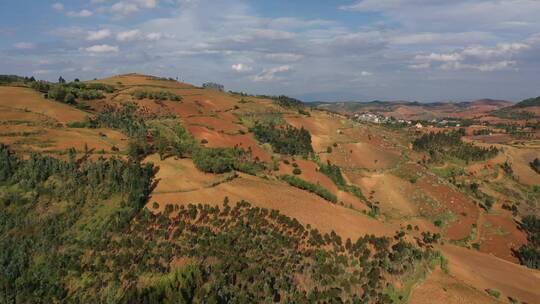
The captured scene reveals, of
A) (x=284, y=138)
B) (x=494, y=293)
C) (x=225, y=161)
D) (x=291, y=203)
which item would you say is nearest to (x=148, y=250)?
(x=291, y=203)

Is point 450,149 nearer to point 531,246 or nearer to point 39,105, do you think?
point 531,246

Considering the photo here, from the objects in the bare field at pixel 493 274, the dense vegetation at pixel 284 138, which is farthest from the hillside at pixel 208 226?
the dense vegetation at pixel 284 138

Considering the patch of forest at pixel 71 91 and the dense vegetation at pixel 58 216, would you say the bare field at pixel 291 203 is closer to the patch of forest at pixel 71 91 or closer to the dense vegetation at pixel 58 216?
the dense vegetation at pixel 58 216

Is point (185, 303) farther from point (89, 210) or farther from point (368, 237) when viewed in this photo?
point (368, 237)

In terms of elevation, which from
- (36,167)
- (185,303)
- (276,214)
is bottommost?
(185,303)

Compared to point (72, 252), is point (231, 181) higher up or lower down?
higher up

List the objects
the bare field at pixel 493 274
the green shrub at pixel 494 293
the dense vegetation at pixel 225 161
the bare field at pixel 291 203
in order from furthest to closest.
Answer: the dense vegetation at pixel 225 161
the bare field at pixel 291 203
the bare field at pixel 493 274
the green shrub at pixel 494 293

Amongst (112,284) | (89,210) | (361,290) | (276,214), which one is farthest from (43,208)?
(361,290)
